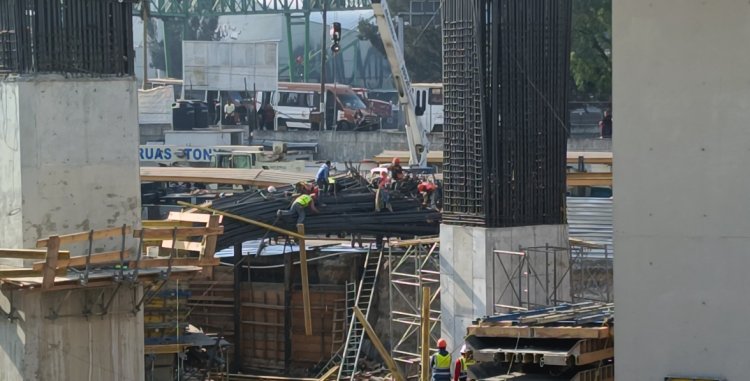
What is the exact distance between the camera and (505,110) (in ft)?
80.4

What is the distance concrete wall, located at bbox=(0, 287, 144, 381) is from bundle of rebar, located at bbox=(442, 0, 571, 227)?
6184mm

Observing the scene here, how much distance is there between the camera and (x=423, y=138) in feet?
117

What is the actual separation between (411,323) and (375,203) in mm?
3371

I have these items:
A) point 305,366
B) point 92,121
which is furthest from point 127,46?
point 305,366

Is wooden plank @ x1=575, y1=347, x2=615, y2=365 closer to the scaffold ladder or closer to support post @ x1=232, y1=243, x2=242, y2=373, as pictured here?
the scaffold ladder

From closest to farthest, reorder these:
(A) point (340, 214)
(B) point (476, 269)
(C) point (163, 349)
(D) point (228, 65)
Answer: (B) point (476, 269), (C) point (163, 349), (A) point (340, 214), (D) point (228, 65)

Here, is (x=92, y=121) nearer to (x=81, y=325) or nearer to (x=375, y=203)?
(x=81, y=325)

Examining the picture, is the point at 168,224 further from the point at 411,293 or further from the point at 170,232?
the point at 411,293

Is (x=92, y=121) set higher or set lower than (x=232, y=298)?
higher

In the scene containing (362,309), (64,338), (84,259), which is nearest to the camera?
(84,259)

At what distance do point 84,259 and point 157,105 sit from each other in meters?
36.1

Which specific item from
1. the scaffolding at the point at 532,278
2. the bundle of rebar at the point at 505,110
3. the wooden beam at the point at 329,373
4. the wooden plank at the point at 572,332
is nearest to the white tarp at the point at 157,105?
the wooden beam at the point at 329,373

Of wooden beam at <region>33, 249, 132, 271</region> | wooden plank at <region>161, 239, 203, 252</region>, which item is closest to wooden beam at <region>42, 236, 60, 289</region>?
wooden beam at <region>33, 249, 132, 271</region>

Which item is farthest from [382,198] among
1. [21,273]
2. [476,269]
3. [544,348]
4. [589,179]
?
[544,348]
